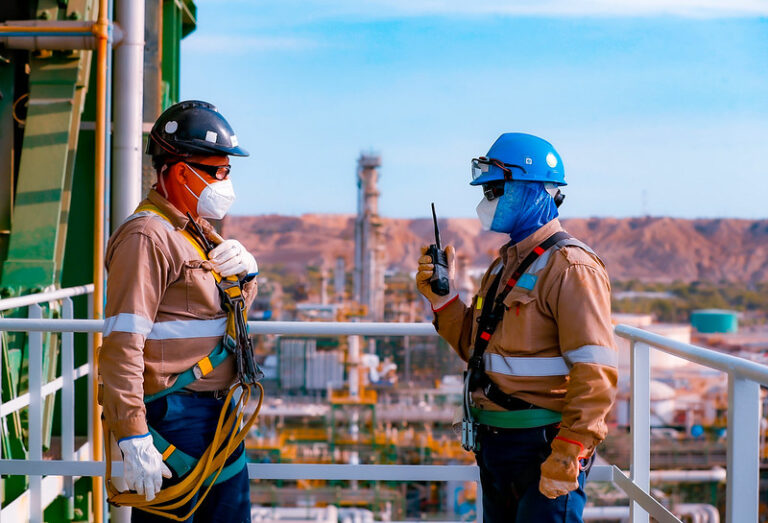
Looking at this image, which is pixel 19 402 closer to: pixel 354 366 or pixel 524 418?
pixel 524 418

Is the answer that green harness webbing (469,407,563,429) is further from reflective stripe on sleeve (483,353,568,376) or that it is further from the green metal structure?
the green metal structure

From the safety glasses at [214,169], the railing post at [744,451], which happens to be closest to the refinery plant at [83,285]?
the railing post at [744,451]

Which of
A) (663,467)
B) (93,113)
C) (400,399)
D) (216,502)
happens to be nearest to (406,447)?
(400,399)

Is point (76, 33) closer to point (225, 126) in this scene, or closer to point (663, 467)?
point (225, 126)

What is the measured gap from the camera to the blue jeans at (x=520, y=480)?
1897 millimetres

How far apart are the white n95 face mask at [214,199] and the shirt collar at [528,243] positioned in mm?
755

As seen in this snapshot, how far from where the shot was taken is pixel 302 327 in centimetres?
275

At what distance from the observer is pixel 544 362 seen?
1.94 m

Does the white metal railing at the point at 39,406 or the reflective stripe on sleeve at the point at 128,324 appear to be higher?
the reflective stripe on sleeve at the point at 128,324

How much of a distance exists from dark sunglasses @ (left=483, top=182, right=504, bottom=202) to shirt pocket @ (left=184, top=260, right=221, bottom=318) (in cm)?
74

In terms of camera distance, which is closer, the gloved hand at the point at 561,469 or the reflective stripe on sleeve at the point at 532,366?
the gloved hand at the point at 561,469

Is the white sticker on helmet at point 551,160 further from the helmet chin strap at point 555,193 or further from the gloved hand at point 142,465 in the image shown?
the gloved hand at point 142,465

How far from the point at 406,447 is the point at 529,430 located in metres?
33.2

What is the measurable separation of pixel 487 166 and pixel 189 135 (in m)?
0.78
